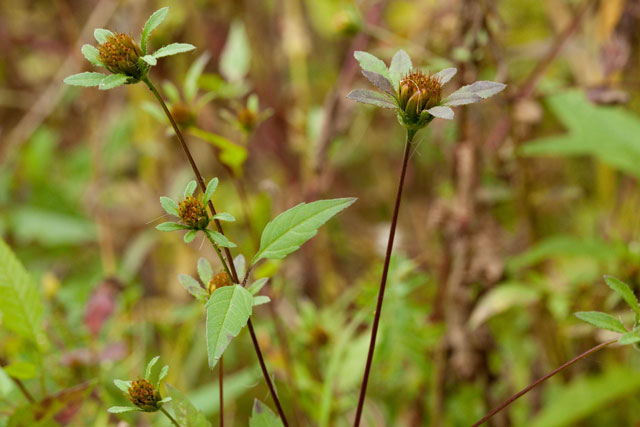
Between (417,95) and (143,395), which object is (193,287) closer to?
(143,395)

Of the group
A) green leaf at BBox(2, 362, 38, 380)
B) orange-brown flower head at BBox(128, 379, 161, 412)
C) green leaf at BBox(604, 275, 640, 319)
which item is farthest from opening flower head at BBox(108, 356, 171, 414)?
green leaf at BBox(604, 275, 640, 319)

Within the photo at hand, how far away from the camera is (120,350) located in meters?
0.64

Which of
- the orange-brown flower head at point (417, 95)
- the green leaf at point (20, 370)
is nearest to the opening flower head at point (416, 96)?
the orange-brown flower head at point (417, 95)

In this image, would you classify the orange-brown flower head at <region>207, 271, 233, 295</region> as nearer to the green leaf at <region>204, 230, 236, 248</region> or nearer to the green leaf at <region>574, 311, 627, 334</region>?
the green leaf at <region>204, 230, 236, 248</region>

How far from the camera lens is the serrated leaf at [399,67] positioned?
324 millimetres

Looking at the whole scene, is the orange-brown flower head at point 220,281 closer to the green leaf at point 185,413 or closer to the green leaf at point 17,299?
the green leaf at point 185,413

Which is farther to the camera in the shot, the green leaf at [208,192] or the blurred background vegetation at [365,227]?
the blurred background vegetation at [365,227]

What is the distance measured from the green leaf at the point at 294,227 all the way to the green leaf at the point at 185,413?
11cm

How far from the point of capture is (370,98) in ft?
1.01

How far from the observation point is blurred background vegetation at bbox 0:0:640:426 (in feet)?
2.21

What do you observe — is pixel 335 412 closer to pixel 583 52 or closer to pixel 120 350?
pixel 120 350

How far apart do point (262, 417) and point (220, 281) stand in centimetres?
8

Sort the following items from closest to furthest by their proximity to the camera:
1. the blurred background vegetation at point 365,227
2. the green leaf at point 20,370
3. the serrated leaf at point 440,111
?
the serrated leaf at point 440,111 → the green leaf at point 20,370 → the blurred background vegetation at point 365,227

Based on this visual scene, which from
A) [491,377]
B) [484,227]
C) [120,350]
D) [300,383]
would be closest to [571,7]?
[484,227]
